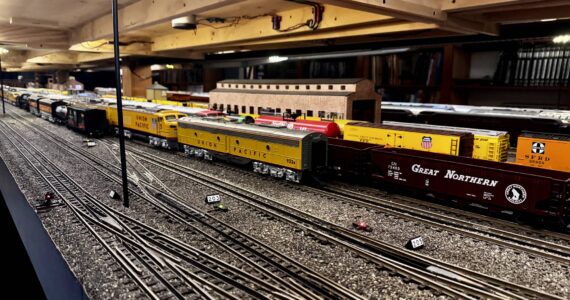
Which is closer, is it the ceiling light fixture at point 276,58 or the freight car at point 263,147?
the freight car at point 263,147

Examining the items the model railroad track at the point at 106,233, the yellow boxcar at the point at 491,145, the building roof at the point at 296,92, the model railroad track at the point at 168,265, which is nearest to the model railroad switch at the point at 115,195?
the model railroad track at the point at 106,233

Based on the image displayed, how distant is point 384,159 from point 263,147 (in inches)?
166

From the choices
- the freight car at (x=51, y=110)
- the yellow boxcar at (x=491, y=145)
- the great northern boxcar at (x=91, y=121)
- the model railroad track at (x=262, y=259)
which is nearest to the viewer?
the model railroad track at (x=262, y=259)

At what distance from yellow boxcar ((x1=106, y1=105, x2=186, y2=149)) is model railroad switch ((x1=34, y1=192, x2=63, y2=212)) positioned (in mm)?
7819

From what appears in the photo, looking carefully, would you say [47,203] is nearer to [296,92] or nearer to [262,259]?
[262,259]

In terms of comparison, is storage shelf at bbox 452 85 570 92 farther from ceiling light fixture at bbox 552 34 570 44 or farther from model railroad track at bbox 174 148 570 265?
model railroad track at bbox 174 148 570 265

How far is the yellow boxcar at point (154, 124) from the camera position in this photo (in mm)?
18359

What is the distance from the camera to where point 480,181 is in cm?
973

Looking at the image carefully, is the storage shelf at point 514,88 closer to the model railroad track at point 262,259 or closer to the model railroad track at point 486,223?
the model railroad track at point 486,223

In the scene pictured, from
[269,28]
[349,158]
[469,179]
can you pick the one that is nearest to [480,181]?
[469,179]

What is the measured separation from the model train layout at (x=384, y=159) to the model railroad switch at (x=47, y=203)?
6191mm

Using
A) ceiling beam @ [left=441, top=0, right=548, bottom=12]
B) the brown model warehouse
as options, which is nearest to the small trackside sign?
the brown model warehouse

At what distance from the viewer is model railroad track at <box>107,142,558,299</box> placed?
633cm

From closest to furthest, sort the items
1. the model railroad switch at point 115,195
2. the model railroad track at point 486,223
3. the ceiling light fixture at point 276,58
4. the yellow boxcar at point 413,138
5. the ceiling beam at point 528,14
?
the model railroad track at point 486,223 < the ceiling beam at point 528,14 < the model railroad switch at point 115,195 < the yellow boxcar at point 413,138 < the ceiling light fixture at point 276,58
